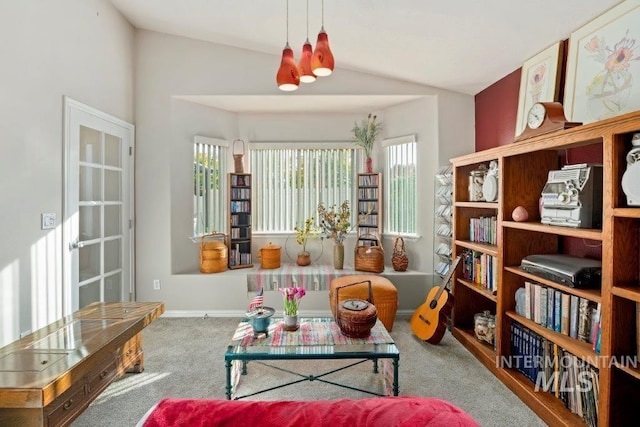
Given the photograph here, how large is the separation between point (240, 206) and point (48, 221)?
6.74ft

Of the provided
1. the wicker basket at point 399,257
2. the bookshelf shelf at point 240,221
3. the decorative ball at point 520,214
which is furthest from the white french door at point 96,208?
the decorative ball at point 520,214

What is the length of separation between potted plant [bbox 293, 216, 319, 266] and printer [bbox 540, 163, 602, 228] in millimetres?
2861

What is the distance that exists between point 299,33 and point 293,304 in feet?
8.63

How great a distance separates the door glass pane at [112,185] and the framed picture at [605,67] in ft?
13.5

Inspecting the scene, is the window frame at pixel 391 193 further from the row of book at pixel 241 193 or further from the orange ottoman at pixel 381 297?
the row of book at pixel 241 193

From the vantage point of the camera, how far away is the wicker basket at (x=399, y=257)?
4078 millimetres

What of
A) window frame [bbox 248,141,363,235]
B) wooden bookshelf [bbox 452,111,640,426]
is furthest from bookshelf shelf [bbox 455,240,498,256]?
window frame [bbox 248,141,363,235]

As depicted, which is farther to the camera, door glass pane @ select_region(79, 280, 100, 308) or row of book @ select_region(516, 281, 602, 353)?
door glass pane @ select_region(79, 280, 100, 308)

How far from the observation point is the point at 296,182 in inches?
185

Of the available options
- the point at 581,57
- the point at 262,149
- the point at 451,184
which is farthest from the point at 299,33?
the point at 581,57

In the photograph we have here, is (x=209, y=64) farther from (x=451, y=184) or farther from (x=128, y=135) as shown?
(x=451, y=184)

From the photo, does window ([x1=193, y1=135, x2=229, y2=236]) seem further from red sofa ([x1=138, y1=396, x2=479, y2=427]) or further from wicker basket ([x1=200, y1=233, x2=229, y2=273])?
red sofa ([x1=138, y1=396, x2=479, y2=427])

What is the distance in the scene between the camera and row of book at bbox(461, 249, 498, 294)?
9.25 ft

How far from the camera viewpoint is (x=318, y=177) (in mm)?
4695
